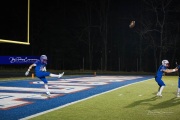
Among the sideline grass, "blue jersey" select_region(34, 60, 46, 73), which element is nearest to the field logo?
"blue jersey" select_region(34, 60, 46, 73)

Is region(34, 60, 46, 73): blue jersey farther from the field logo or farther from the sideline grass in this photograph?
the field logo

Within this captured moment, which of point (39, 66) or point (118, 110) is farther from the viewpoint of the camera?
point (39, 66)

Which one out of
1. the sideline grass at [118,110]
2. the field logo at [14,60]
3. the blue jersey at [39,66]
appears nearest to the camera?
the sideline grass at [118,110]

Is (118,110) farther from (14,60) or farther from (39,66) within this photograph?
(14,60)

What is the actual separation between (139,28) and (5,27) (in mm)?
19596

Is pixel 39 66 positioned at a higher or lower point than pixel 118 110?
higher

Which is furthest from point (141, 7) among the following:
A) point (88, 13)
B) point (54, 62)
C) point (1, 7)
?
point (1, 7)

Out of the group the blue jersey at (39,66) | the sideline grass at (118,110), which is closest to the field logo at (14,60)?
the blue jersey at (39,66)

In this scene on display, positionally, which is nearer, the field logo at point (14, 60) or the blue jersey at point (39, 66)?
the blue jersey at point (39, 66)

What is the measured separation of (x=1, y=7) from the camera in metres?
43.8

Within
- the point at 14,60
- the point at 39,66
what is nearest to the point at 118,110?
the point at 39,66

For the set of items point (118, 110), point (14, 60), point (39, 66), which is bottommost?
point (118, 110)

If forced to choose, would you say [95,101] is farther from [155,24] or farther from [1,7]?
[1,7]

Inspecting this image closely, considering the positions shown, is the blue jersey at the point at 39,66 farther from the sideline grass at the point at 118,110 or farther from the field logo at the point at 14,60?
the field logo at the point at 14,60
